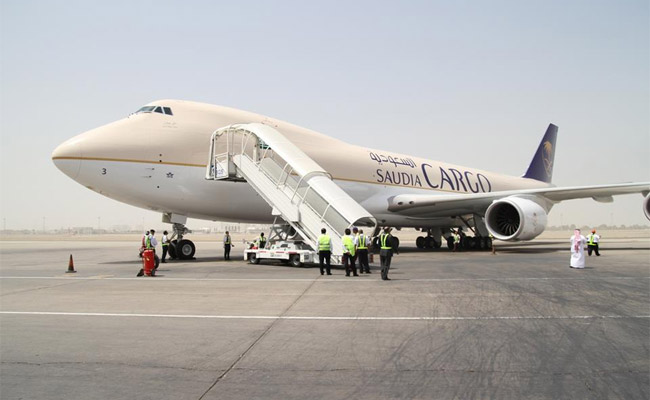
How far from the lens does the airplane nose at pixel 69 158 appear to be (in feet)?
51.1

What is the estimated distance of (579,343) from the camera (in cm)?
555

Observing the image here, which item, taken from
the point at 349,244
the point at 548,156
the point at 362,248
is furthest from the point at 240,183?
the point at 548,156

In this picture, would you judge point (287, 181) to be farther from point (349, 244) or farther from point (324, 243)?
point (349, 244)

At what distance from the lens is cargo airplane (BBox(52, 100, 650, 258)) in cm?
1617

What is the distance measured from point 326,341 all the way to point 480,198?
17.9 meters

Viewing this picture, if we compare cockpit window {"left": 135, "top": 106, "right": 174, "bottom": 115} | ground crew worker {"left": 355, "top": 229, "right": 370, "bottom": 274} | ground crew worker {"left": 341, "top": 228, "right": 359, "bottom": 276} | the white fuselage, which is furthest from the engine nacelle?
cockpit window {"left": 135, "top": 106, "right": 174, "bottom": 115}

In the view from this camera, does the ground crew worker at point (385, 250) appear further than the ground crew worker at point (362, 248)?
No

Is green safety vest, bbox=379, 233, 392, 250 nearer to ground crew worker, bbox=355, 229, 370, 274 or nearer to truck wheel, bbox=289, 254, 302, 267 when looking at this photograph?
ground crew worker, bbox=355, 229, 370, 274

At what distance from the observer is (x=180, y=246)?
1856cm

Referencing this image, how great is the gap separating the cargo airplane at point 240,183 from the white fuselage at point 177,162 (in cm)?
3

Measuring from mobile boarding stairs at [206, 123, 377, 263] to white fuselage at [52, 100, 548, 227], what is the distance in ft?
2.29

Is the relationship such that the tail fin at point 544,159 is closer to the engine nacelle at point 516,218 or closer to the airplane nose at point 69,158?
the engine nacelle at point 516,218

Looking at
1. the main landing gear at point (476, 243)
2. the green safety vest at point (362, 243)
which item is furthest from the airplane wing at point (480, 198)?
the green safety vest at point (362, 243)

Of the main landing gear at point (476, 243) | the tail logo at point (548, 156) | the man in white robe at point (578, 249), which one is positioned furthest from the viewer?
A: the tail logo at point (548, 156)
